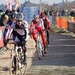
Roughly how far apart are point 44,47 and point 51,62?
6.89 ft

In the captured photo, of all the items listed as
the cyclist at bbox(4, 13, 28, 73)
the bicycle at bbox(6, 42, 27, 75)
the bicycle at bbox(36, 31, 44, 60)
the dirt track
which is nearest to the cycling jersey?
the cyclist at bbox(4, 13, 28, 73)

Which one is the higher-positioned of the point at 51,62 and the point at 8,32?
the point at 8,32

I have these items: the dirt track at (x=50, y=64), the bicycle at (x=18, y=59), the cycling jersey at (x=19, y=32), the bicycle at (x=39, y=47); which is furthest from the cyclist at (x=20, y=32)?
the bicycle at (x=39, y=47)

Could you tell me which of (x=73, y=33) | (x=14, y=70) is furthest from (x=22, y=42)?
(x=73, y=33)

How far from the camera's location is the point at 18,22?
10.5 metres

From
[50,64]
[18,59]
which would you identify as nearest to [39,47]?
[50,64]

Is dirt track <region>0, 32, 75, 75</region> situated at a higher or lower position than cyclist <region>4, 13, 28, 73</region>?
lower

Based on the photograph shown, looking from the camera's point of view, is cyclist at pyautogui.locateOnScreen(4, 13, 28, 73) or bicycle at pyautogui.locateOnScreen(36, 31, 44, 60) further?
bicycle at pyautogui.locateOnScreen(36, 31, 44, 60)

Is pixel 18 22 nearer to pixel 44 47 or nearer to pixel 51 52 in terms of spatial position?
pixel 44 47

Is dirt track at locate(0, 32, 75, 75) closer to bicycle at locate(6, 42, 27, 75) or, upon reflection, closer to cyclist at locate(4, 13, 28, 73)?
bicycle at locate(6, 42, 27, 75)

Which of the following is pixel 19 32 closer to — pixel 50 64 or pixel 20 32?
pixel 20 32

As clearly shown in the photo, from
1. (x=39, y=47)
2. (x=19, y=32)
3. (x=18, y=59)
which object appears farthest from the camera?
(x=39, y=47)

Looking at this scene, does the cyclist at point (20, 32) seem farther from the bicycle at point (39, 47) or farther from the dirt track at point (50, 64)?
the bicycle at point (39, 47)

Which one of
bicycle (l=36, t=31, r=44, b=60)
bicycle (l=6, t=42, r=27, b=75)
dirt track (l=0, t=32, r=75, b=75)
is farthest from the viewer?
bicycle (l=36, t=31, r=44, b=60)
